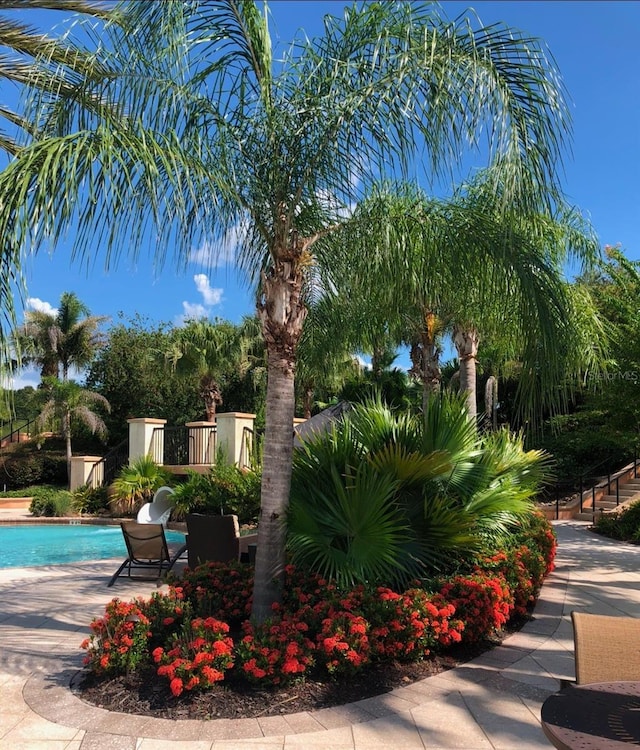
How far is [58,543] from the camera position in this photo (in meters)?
15.1

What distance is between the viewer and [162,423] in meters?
19.6

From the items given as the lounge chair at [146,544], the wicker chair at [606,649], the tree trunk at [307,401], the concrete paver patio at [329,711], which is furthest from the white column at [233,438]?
the wicker chair at [606,649]

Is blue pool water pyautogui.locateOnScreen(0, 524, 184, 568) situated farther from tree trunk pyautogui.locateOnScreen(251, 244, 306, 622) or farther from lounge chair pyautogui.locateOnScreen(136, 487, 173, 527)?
tree trunk pyautogui.locateOnScreen(251, 244, 306, 622)

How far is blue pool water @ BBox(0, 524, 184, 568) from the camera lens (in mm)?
12727

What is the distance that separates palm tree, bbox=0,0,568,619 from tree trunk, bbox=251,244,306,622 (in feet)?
0.04

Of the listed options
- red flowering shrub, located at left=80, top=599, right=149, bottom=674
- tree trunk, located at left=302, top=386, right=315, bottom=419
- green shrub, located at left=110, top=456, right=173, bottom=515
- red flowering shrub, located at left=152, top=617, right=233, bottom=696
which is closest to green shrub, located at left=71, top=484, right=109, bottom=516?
green shrub, located at left=110, top=456, right=173, bottom=515

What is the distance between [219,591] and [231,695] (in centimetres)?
144

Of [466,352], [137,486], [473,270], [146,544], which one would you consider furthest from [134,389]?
[473,270]

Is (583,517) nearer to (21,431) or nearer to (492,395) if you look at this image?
(492,395)

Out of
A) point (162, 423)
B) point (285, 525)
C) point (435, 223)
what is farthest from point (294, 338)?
point (162, 423)

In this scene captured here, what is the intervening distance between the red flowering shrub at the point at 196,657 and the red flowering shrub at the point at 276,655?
0.12 m

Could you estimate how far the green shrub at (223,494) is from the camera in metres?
12.0

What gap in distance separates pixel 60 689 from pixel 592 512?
14028 millimetres

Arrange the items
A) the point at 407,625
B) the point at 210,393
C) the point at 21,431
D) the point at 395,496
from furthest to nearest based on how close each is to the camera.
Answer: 1. the point at 21,431
2. the point at 210,393
3. the point at 395,496
4. the point at 407,625
